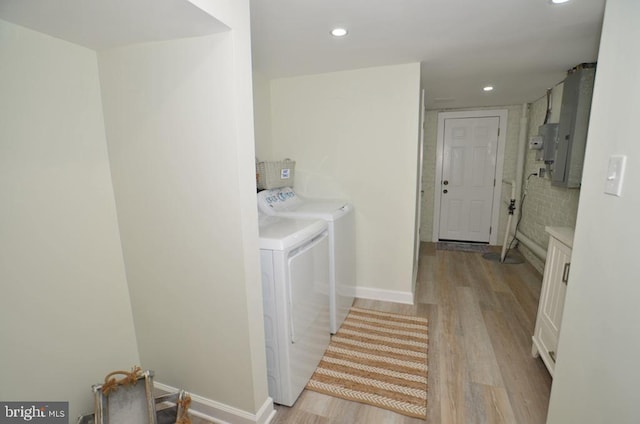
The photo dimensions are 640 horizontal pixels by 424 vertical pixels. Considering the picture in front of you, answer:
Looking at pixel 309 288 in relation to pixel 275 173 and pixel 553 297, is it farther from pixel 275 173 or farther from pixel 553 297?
pixel 553 297

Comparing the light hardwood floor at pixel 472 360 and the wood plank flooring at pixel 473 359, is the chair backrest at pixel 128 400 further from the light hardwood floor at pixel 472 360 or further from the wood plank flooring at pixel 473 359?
the wood plank flooring at pixel 473 359

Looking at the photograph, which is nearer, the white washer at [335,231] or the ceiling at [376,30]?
the ceiling at [376,30]

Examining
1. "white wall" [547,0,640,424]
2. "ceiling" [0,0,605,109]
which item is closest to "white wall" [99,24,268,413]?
"ceiling" [0,0,605,109]

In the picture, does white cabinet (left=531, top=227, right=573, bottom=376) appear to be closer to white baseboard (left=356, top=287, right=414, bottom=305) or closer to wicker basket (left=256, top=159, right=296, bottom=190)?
white baseboard (left=356, top=287, right=414, bottom=305)

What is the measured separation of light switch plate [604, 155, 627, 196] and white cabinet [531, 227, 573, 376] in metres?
0.87

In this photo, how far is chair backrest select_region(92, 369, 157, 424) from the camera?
1.31m

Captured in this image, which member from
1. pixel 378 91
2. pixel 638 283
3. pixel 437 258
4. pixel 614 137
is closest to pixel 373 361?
pixel 638 283

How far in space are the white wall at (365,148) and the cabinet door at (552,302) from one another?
1029mm

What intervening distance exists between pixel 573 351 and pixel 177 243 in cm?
174

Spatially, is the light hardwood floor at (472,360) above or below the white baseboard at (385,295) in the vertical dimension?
below

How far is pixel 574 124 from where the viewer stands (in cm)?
250

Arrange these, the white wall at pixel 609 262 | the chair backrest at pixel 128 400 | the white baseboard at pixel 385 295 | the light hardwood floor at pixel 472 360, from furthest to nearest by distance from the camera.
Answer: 1. the white baseboard at pixel 385 295
2. the light hardwood floor at pixel 472 360
3. the chair backrest at pixel 128 400
4. the white wall at pixel 609 262

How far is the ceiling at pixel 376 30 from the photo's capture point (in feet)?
3.47

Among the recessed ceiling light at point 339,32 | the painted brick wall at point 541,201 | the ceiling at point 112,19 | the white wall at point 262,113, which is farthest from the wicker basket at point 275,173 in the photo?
the painted brick wall at point 541,201
